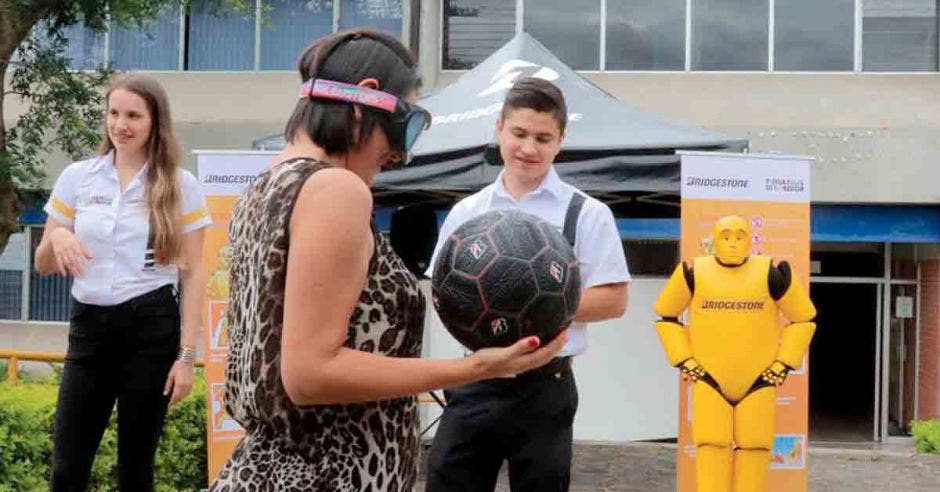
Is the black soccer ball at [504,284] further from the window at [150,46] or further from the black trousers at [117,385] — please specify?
the window at [150,46]

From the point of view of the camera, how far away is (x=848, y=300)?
2067 centimetres

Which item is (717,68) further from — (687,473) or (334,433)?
(334,433)

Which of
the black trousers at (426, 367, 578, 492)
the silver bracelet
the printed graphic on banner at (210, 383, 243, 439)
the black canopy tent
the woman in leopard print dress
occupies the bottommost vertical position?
the printed graphic on banner at (210, 383, 243, 439)

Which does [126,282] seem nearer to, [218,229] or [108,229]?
[108,229]

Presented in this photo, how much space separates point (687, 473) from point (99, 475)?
12.3 ft

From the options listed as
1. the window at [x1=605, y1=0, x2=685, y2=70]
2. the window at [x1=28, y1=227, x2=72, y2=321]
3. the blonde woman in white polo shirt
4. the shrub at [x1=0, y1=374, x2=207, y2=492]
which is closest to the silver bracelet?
the blonde woman in white polo shirt

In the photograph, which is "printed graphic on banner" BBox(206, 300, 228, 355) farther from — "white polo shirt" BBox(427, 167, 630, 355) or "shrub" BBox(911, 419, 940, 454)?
"shrub" BBox(911, 419, 940, 454)

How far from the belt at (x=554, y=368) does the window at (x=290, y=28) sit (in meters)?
15.2

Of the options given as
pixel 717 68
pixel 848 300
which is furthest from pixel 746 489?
pixel 848 300

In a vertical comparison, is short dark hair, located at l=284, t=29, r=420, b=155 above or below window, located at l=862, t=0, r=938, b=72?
below

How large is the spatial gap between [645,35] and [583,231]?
14.0 meters

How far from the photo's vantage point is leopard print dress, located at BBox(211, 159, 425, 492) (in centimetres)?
220

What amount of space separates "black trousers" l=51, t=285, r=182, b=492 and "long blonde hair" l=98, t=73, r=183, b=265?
0.16 metres

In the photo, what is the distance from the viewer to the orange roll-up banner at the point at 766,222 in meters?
7.87
